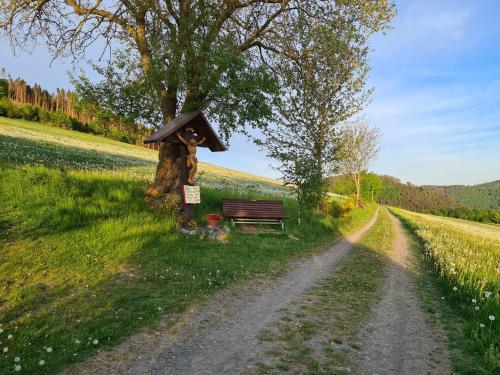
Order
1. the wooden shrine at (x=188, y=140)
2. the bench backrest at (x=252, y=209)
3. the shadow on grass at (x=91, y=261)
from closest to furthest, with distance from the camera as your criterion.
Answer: the shadow on grass at (x=91, y=261) → the wooden shrine at (x=188, y=140) → the bench backrest at (x=252, y=209)

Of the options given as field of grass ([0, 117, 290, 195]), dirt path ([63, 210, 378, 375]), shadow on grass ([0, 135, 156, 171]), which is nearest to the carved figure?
field of grass ([0, 117, 290, 195])

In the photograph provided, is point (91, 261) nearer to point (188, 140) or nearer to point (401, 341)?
point (188, 140)

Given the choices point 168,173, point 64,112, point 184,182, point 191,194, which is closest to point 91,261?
point 191,194

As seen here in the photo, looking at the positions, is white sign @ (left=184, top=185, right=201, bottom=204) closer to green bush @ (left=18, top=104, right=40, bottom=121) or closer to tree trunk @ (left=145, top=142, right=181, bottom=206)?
tree trunk @ (left=145, top=142, right=181, bottom=206)

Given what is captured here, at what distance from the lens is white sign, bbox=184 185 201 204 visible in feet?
48.1

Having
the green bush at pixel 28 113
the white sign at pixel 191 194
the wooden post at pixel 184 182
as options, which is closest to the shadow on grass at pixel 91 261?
the wooden post at pixel 184 182

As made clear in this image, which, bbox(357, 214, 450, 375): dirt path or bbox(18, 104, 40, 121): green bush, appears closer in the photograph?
bbox(357, 214, 450, 375): dirt path

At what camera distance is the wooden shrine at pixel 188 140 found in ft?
47.4

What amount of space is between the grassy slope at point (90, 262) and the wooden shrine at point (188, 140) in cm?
132

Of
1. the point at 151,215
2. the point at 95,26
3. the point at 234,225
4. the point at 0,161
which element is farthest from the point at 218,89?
the point at 0,161

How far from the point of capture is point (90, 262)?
402 inches

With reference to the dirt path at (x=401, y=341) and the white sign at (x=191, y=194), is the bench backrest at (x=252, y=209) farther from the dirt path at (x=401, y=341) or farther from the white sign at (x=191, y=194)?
the dirt path at (x=401, y=341)

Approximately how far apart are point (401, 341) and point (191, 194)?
9916 mm

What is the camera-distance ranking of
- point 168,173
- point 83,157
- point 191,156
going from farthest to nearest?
point 83,157, point 168,173, point 191,156
